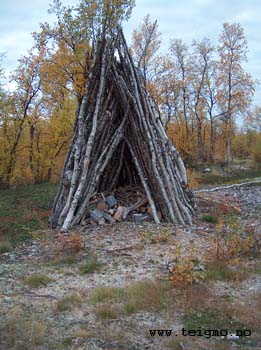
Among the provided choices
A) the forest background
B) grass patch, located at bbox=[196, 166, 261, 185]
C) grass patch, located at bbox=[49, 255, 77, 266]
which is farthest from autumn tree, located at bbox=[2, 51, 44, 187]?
grass patch, located at bbox=[49, 255, 77, 266]

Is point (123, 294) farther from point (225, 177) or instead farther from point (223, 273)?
point (225, 177)

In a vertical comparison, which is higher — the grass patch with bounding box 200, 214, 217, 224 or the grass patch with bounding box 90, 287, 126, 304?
the grass patch with bounding box 200, 214, 217, 224

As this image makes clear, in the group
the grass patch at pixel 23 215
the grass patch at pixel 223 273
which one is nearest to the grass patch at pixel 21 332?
the grass patch at pixel 223 273

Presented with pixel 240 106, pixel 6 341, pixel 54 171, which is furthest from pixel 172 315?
pixel 240 106

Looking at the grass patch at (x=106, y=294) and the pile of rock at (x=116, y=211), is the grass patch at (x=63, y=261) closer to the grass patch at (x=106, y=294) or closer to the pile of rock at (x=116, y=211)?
the grass patch at (x=106, y=294)

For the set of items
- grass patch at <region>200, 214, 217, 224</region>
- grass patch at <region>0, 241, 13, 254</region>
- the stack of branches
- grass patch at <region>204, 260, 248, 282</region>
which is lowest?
grass patch at <region>204, 260, 248, 282</region>

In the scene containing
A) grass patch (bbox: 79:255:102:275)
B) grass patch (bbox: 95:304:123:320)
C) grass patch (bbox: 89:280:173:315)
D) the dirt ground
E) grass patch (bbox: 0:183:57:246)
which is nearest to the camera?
the dirt ground

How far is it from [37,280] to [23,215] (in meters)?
4.39

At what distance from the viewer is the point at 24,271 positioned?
5.44 meters

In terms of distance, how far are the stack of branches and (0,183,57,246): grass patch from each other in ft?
1.93

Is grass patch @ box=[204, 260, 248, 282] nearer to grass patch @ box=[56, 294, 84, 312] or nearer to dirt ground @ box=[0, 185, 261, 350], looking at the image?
dirt ground @ box=[0, 185, 261, 350]

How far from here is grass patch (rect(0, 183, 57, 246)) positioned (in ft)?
24.7

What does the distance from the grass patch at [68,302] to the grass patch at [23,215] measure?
8.88ft

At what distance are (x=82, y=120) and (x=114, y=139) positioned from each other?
82cm
